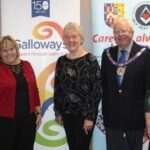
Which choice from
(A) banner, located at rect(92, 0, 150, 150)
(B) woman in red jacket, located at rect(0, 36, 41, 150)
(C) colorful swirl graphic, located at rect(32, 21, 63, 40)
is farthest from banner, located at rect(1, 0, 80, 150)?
(B) woman in red jacket, located at rect(0, 36, 41, 150)

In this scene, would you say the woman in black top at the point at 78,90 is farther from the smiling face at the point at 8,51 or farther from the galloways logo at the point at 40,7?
the galloways logo at the point at 40,7

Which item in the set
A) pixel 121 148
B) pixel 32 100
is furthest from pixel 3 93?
pixel 121 148

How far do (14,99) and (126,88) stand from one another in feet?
3.00

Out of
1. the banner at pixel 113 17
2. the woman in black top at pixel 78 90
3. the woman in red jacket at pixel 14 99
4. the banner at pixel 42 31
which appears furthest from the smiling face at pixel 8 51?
the banner at pixel 113 17

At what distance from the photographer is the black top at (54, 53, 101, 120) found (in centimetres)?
256

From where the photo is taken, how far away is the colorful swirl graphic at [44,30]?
3424mm

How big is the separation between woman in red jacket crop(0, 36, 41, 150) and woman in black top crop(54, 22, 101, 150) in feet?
0.98

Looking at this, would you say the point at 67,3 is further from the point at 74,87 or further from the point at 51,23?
the point at 74,87

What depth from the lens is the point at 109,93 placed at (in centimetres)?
253

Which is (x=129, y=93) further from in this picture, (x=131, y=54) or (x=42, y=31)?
(x=42, y=31)

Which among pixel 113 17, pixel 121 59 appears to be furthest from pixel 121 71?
Result: pixel 113 17

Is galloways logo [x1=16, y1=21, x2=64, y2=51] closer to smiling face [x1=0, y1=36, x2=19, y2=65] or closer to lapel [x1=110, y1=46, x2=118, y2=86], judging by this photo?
smiling face [x1=0, y1=36, x2=19, y2=65]

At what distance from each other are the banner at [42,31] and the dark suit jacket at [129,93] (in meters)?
1.05

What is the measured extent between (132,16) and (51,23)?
867mm
